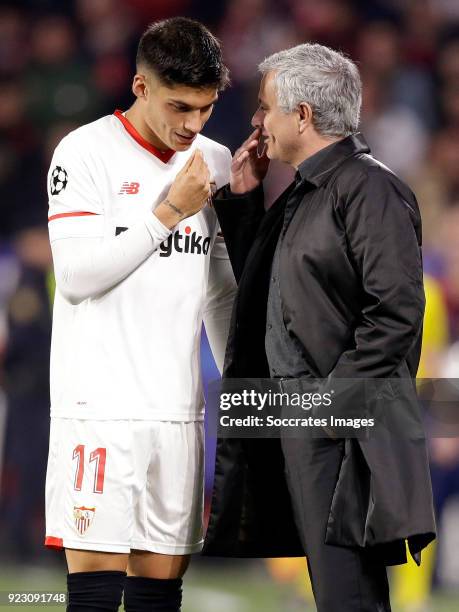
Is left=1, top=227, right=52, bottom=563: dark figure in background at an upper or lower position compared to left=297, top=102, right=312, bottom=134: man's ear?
lower

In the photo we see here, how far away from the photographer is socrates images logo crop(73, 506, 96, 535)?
270cm

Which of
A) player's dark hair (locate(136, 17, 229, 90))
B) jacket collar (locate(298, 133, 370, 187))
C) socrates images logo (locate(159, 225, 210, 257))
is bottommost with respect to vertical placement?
socrates images logo (locate(159, 225, 210, 257))

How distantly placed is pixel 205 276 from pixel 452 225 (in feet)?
10.2

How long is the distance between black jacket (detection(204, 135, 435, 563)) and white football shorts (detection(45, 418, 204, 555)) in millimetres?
80

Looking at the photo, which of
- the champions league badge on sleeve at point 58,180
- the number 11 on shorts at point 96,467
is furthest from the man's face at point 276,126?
the number 11 on shorts at point 96,467

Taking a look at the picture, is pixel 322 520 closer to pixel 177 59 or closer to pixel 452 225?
pixel 177 59

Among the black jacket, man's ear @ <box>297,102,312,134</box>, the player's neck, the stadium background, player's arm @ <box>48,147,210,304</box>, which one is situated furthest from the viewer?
the stadium background

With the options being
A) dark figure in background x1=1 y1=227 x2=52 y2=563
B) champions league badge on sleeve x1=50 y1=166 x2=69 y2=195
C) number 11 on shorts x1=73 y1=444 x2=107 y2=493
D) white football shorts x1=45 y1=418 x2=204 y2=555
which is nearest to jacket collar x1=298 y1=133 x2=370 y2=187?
champions league badge on sleeve x1=50 y1=166 x2=69 y2=195

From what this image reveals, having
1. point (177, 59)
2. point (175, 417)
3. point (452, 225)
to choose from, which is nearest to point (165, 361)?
point (175, 417)

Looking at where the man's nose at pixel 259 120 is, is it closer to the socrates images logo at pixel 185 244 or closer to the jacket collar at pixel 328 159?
the jacket collar at pixel 328 159

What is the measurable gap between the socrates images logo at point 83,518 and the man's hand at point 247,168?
0.94 meters

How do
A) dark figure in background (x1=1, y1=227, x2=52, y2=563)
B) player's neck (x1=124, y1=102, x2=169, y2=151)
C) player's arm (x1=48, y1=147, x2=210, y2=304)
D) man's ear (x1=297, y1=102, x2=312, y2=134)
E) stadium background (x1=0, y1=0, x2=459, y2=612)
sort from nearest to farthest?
1. player's arm (x1=48, y1=147, x2=210, y2=304)
2. man's ear (x1=297, y1=102, x2=312, y2=134)
3. player's neck (x1=124, y1=102, x2=169, y2=151)
4. stadium background (x1=0, y1=0, x2=459, y2=612)
5. dark figure in background (x1=1, y1=227, x2=52, y2=563)

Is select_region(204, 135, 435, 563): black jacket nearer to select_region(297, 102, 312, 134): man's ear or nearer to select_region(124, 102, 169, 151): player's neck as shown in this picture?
select_region(297, 102, 312, 134): man's ear

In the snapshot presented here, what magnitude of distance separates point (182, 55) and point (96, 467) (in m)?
1.08
